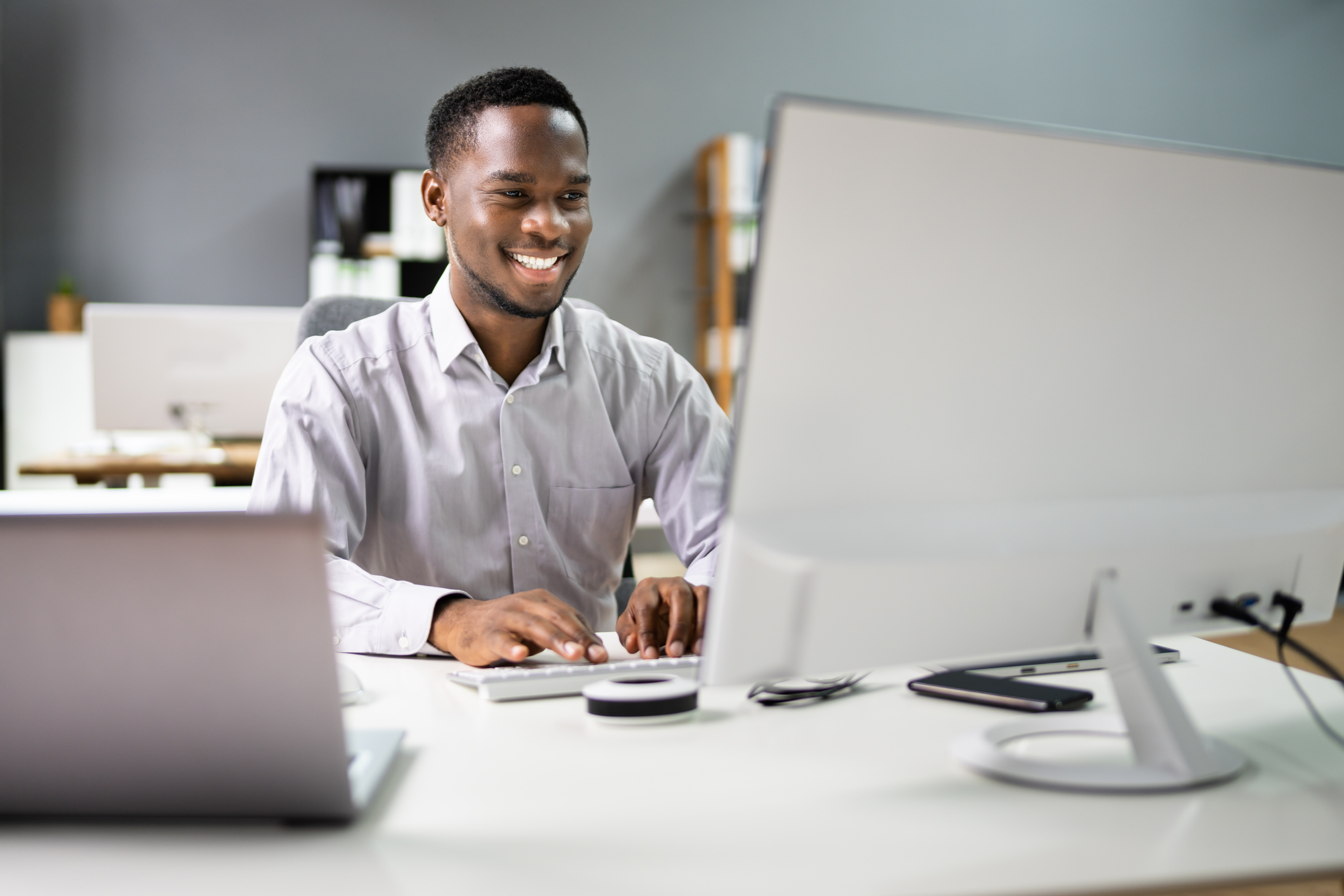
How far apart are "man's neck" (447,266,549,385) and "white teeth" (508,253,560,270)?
7cm

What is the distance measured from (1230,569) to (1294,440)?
111 mm

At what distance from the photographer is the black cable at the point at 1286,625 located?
74 cm

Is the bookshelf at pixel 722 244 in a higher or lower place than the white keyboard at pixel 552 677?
higher

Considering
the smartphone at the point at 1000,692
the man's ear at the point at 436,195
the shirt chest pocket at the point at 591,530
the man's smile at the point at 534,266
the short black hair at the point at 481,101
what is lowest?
the shirt chest pocket at the point at 591,530

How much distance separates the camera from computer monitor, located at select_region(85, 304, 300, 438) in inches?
108

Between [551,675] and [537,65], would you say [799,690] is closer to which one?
[551,675]

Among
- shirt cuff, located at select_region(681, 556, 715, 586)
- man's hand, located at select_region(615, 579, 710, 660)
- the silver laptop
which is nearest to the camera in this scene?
the silver laptop

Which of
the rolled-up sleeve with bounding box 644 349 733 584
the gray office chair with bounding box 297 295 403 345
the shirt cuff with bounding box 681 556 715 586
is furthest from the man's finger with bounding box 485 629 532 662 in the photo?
the gray office chair with bounding box 297 295 403 345

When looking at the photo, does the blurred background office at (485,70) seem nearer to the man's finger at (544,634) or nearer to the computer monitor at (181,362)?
the computer monitor at (181,362)

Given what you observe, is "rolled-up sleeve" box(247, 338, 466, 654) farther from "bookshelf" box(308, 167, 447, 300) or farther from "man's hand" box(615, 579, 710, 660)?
"bookshelf" box(308, 167, 447, 300)

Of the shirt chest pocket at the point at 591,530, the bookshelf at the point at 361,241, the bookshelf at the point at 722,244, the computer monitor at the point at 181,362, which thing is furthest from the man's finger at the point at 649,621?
the bookshelf at the point at 361,241

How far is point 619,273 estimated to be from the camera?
200 inches

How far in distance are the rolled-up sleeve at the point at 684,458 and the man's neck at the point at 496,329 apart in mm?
197

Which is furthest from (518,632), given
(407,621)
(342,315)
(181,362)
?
(181,362)
